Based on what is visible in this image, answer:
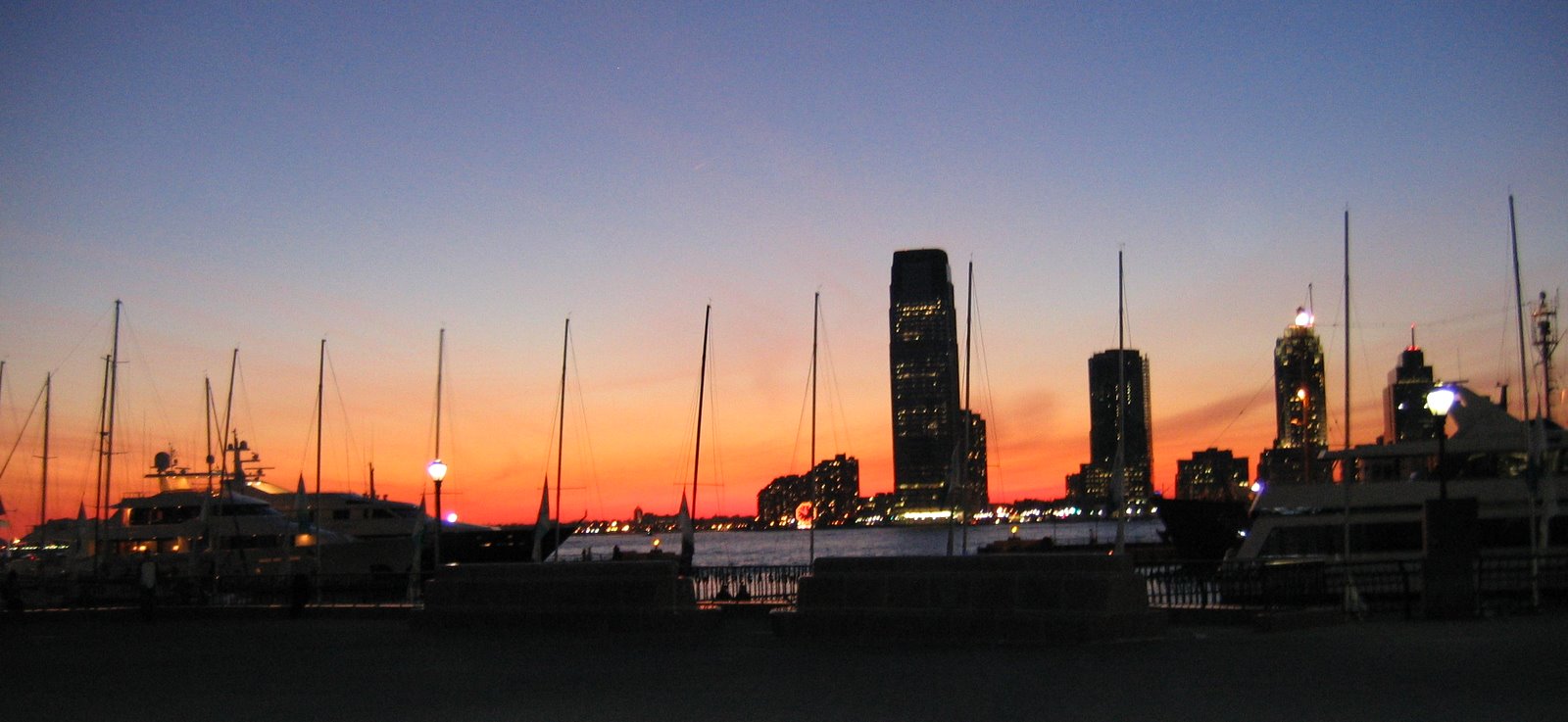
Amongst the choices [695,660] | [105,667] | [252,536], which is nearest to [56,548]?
[252,536]

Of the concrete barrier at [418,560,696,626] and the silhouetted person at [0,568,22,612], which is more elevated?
the concrete barrier at [418,560,696,626]

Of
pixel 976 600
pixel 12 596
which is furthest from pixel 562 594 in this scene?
pixel 12 596

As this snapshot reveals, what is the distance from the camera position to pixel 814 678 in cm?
1484

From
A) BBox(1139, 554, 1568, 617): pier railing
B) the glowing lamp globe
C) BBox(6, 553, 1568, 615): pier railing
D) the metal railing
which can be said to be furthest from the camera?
the metal railing

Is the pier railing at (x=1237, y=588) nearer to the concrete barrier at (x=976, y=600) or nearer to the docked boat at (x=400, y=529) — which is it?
the concrete barrier at (x=976, y=600)

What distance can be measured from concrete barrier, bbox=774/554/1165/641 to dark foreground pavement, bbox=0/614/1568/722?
0.54 metres

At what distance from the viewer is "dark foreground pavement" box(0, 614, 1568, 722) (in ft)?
40.4

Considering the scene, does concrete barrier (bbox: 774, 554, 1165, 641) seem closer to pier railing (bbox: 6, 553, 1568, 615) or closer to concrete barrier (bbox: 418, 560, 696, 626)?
pier railing (bbox: 6, 553, 1568, 615)

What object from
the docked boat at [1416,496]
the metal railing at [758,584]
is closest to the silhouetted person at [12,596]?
the metal railing at [758,584]

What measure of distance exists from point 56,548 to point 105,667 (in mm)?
75399

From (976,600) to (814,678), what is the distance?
474 centimetres

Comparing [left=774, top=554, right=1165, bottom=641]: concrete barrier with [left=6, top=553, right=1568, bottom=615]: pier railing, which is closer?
[left=774, top=554, right=1165, bottom=641]: concrete barrier

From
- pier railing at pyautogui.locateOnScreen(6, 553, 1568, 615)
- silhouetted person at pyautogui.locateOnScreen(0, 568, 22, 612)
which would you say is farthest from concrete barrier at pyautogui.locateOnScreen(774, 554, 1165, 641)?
silhouetted person at pyautogui.locateOnScreen(0, 568, 22, 612)

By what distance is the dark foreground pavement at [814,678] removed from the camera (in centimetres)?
1230
